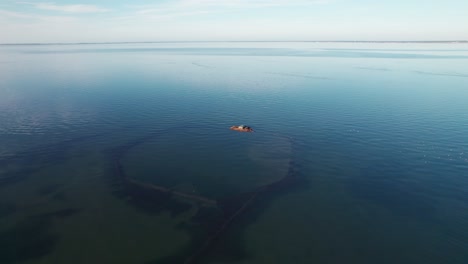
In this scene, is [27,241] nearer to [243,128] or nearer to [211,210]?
[211,210]

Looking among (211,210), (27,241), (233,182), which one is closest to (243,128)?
(233,182)

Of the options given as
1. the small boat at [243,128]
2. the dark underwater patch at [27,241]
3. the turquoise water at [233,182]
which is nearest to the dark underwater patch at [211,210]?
the turquoise water at [233,182]

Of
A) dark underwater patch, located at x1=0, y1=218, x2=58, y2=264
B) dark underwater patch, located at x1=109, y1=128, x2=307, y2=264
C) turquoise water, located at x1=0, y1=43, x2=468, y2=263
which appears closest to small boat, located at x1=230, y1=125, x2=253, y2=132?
turquoise water, located at x1=0, y1=43, x2=468, y2=263

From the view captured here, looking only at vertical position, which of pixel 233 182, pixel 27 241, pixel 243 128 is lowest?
pixel 27 241

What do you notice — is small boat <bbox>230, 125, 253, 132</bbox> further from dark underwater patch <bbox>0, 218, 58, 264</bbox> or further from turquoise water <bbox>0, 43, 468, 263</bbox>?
dark underwater patch <bbox>0, 218, 58, 264</bbox>

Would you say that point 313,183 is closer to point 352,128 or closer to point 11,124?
point 352,128

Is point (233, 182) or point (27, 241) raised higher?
point (233, 182)

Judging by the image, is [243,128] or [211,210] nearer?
[211,210]

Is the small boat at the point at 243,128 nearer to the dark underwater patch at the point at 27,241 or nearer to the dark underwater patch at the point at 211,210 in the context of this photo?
the dark underwater patch at the point at 211,210
